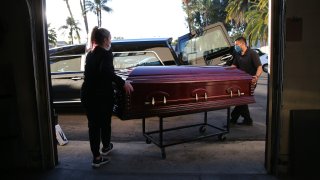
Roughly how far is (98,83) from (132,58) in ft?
13.4

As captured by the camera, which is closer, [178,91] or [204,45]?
[178,91]

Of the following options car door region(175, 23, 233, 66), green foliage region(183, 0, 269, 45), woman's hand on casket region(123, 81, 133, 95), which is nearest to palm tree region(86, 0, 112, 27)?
green foliage region(183, 0, 269, 45)

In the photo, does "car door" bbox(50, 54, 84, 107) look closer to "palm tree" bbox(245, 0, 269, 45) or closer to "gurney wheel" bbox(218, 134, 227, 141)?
"gurney wheel" bbox(218, 134, 227, 141)

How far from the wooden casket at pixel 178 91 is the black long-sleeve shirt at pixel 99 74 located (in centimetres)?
28

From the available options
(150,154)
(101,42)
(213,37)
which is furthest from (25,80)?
(213,37)

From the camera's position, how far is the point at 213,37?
892cm

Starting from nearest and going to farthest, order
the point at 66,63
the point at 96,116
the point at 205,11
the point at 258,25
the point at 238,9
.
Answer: the point at 96,116
the point at 66,63
the point at 258,25
the point at 238,9
the point at 205,11

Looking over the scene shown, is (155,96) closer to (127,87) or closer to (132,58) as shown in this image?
(127,87)

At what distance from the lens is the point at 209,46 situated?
8.98m

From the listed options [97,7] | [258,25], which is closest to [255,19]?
[258,25]

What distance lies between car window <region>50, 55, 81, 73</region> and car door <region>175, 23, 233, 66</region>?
251 centimetres

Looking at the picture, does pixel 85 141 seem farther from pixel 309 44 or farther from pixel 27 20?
pixel 309 44

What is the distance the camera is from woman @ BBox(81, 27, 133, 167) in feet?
14.3

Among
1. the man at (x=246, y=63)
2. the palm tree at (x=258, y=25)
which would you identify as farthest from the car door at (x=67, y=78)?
the palm tree at (x=258, y=25)
